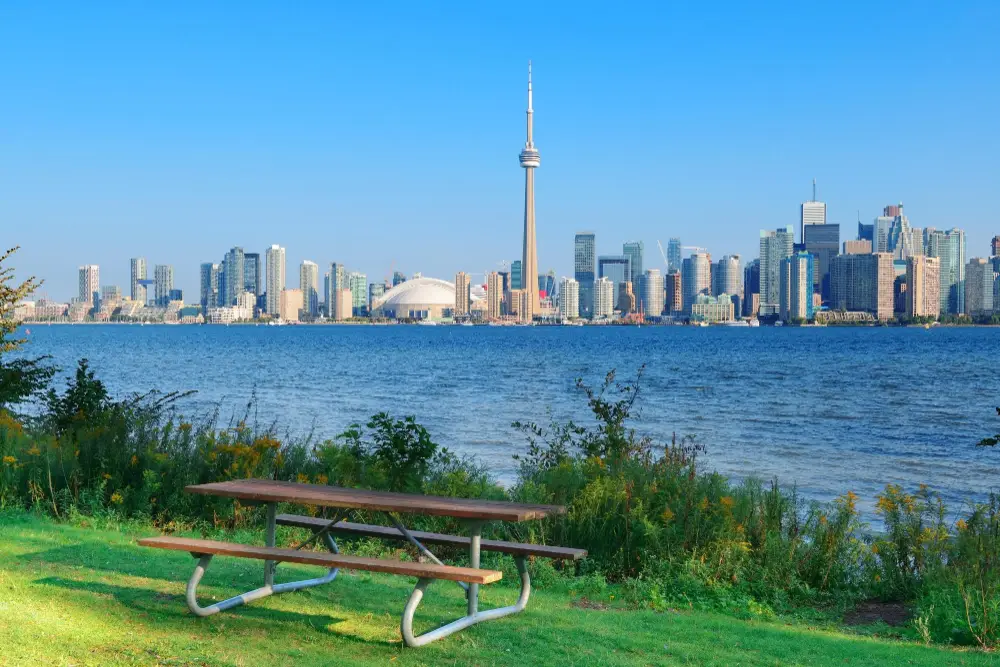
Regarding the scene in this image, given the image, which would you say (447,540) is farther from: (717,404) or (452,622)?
(717,404)

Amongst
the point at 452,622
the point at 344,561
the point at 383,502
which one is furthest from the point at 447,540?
the point at 344,561

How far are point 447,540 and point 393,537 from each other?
37 centimetres

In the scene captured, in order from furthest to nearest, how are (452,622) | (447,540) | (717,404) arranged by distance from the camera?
(717,404), (447,540), (452,622)

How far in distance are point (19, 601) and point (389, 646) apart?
227cm

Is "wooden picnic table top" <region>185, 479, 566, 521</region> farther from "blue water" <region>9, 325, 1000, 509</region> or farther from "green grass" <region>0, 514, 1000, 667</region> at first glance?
"blue water" <region>9, 325, 1000, 509</region>

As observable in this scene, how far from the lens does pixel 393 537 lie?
6.79 meters

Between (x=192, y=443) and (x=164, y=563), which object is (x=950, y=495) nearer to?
(x=192, y=443)

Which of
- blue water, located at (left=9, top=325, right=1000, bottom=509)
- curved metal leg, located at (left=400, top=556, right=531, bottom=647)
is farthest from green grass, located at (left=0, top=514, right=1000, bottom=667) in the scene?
blue water, located at (left=9, top=325, right=1000, bottom=509)

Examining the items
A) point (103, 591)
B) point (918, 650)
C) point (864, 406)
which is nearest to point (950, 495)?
point (918, 650)

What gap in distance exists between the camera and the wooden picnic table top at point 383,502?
5582 millimetres

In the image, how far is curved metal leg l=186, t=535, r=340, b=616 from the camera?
19.4ft

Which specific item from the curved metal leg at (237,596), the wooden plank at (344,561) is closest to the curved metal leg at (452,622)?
the wooden plank at (344,561)

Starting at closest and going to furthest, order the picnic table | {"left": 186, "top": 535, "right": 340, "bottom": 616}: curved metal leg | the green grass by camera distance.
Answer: the green grass < the picnic table < {"left": 186, "top": 535, "right": 340, "bottom": 616}: curved metal leg

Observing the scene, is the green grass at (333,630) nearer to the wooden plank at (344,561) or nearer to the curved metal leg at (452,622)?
the curved metal leg at (452,622)
